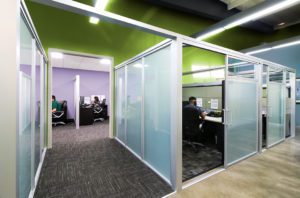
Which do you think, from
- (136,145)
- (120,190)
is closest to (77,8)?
(120,190)

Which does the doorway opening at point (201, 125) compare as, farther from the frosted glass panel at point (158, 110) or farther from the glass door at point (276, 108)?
the glass door at point (276, 108)

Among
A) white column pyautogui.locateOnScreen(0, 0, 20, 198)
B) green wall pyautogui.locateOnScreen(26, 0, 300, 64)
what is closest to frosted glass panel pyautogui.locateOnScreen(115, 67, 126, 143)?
green wall pyautogui.locateOnScreen(26, 0, 300, 64)

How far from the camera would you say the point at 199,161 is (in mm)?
2914

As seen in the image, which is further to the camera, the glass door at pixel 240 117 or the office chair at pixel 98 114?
the office chair at pixel 98 114

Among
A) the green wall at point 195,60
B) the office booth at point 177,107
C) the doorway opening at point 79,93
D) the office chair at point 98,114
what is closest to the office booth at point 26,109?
the office booth at point 177,107

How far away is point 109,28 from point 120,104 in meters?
2.24

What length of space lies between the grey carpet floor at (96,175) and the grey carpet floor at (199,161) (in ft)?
1.95

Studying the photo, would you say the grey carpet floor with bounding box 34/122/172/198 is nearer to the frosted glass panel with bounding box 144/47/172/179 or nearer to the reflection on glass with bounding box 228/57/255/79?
the frosted glass panel with bounding box 144/47/172/179

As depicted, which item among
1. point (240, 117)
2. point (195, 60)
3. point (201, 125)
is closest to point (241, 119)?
point (240, 117)

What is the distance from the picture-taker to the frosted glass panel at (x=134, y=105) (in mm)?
2988

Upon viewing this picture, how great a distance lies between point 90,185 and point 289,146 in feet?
15.8

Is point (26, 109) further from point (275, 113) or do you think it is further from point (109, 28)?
point (275, 113)

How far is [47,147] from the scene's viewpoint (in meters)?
3.53

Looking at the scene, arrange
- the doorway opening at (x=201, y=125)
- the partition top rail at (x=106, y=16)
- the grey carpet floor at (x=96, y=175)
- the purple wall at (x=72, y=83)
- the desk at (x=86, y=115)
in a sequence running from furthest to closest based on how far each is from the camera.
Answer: the purple wall at (x=72, y=83)
the desk at (x=86, y=115)
the doorway opening at (x=201, y=125)
the grey carpet floor at (x=96, y=175)
the partition top rail at (x=106, y=16)
